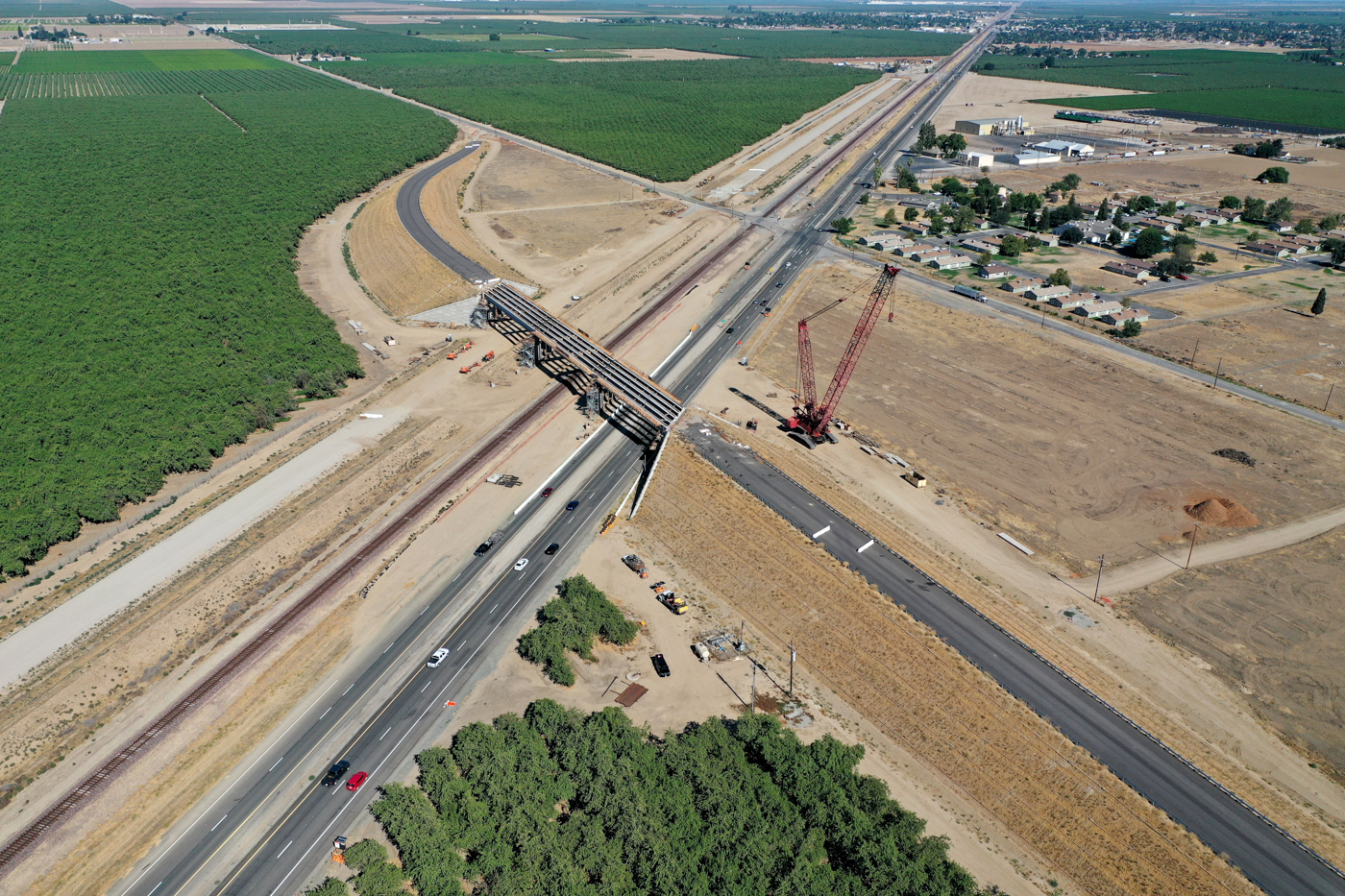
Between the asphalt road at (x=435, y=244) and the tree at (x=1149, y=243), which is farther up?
the tree at (x=1149, y=243)

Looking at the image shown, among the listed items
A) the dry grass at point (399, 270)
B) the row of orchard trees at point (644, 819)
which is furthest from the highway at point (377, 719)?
the dry grass at point (399, 270)

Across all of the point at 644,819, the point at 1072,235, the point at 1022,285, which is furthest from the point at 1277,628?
the point at 1072,235

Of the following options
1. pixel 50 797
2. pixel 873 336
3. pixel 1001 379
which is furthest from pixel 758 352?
pixel 50 797

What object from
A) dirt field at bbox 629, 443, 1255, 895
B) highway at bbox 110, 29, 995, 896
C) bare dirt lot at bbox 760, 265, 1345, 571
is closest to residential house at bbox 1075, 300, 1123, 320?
bare dirt lot at bbox 760, 265, 1345, 571

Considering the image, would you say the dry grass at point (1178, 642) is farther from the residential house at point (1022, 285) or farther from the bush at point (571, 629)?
the residential house at point (1022, 285)

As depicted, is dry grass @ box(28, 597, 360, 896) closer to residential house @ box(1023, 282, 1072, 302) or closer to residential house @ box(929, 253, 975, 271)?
residential house @ box(1023, 282, 1072, 302)

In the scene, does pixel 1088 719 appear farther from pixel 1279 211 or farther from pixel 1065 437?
pixel 1279 211
